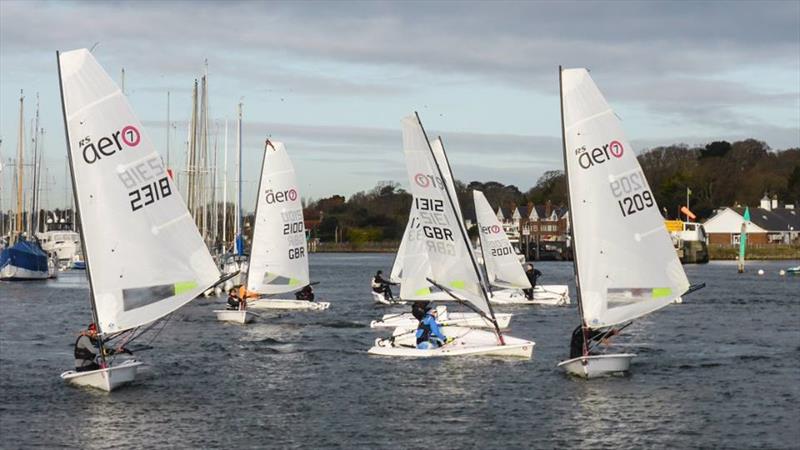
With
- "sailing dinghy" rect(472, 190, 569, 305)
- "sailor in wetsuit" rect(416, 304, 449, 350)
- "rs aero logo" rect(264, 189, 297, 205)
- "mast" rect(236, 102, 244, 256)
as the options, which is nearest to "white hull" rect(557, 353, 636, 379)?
"sailor in wetsuit" rect(416, 304, 449, 350)

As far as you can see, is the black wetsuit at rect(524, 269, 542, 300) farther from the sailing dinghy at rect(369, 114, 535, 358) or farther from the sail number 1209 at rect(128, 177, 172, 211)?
the sail number 1209 at rect(128, 177, 172, 211)

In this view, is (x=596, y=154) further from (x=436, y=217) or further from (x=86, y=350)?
(x=86, y=350)

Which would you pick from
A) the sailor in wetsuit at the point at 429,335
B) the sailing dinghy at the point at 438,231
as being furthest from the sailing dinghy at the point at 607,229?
the sailing dinghy at the point at 438,231

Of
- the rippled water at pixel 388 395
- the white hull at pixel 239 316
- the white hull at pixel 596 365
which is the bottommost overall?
the rippled water at pixel 388 395

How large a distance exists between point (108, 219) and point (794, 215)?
153520 millimetres

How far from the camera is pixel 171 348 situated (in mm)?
37531

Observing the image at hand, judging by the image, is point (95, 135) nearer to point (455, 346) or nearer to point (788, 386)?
point (455, 346)

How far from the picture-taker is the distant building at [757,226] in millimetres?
161125

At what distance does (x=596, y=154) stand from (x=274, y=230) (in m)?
23.1

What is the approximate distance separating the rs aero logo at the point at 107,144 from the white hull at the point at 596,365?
1132 centimetres

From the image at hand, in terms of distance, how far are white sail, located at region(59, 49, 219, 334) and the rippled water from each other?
2284 millimetres

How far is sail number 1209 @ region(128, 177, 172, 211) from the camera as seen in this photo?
25922mm

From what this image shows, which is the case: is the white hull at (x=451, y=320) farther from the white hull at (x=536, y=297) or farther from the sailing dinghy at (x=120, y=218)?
the sailing dinghy at (x=120, y=218)

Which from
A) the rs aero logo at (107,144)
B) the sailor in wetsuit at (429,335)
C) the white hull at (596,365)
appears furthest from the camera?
the sailor in wetsuit at (429,335)
